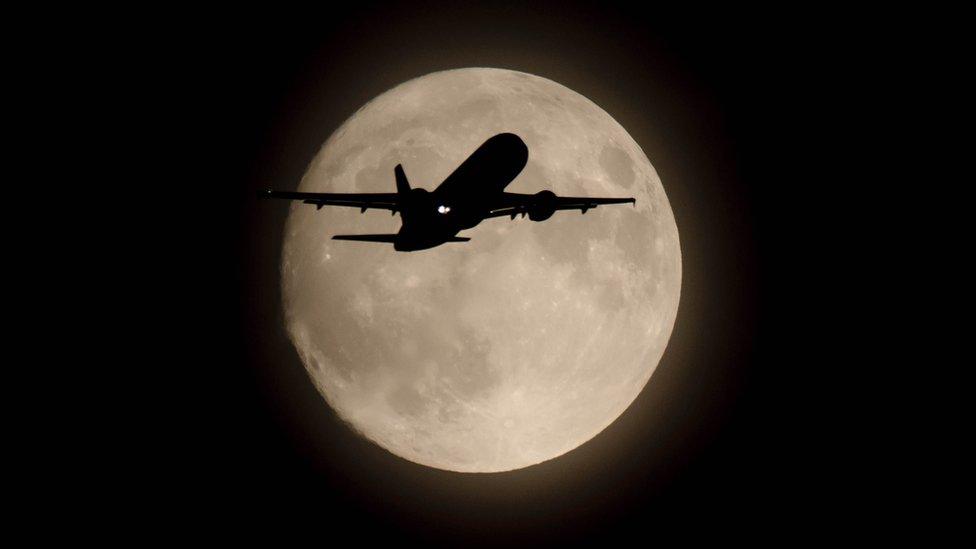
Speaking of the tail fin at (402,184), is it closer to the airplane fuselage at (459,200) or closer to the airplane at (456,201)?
the airplane at (456,201)

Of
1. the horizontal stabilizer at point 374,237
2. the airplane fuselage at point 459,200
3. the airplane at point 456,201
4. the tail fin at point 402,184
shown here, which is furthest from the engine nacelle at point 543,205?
the horizontal stabilizer at point 374,237

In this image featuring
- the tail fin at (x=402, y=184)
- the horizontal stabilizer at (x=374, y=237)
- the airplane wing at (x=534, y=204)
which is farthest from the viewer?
the horizontal stabilizer at (x=374, y=237)

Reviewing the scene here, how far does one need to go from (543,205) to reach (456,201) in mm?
2916

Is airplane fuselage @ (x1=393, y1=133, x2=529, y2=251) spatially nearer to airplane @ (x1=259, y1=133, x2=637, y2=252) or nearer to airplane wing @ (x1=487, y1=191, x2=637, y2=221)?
airplane @ (x1=259, y1=133, x2=637, y2=252)

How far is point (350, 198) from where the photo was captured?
19844 millimetres

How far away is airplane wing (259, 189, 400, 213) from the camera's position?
19.6 m

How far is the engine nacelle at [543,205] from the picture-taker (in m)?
19.7

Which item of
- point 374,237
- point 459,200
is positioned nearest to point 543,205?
point 459,200

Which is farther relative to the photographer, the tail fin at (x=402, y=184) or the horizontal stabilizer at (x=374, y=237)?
the horizontal stabilizer at (x=374, y=237)

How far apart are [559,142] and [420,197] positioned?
21.5 ft

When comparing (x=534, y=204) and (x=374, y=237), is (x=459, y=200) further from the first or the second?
(x=374, y=237)

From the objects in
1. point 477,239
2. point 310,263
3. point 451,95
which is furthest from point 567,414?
point 451,95

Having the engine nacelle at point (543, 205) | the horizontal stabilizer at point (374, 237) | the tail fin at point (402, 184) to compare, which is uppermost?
the tail fin at point (402, 184)

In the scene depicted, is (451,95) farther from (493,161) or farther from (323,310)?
(323,310)
